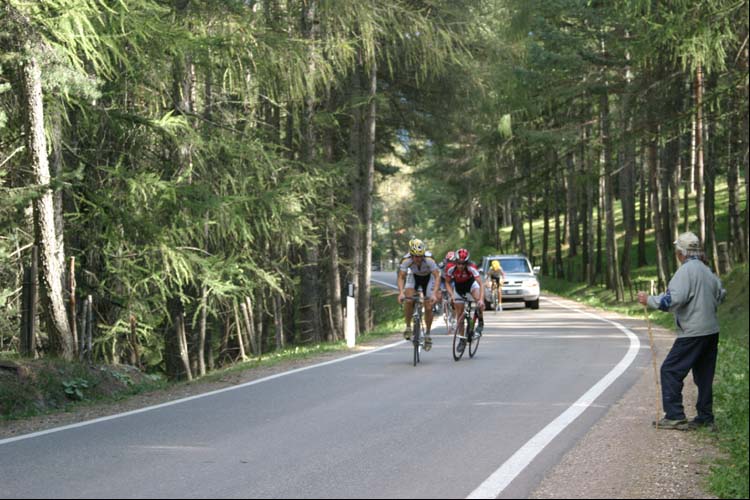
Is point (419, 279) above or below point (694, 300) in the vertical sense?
above

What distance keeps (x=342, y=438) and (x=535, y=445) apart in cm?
173

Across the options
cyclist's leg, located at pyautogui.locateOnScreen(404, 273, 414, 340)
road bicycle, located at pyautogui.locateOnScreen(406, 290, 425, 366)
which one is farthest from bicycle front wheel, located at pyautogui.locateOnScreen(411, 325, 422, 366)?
cyclist's leg, located at pyautogui.locateOnScreen(404, 273, 414, 340)

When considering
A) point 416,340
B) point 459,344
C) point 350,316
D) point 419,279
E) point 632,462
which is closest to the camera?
point 632,462

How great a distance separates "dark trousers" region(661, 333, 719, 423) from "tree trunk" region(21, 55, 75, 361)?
8725 mm

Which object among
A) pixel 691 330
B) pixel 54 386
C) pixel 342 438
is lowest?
pixel 342 438

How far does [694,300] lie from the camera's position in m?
9.01

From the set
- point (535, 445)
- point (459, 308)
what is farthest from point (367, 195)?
point (535, 445)

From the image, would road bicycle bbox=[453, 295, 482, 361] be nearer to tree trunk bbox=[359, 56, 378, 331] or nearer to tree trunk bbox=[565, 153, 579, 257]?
tree trunk bbox=[359, 56, 378, 331]

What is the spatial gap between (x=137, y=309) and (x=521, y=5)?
18909 millimetres

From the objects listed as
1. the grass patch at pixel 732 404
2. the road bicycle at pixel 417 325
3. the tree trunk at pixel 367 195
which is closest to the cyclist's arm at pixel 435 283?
the road bicycle at pixel 417 325

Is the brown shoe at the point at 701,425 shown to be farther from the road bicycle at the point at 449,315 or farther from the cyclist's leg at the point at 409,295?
the road bicycle at the point at 449,315

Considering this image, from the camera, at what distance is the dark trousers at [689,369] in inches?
355

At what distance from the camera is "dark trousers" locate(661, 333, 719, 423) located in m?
9.01

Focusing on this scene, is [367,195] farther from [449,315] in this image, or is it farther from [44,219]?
[44,219]
